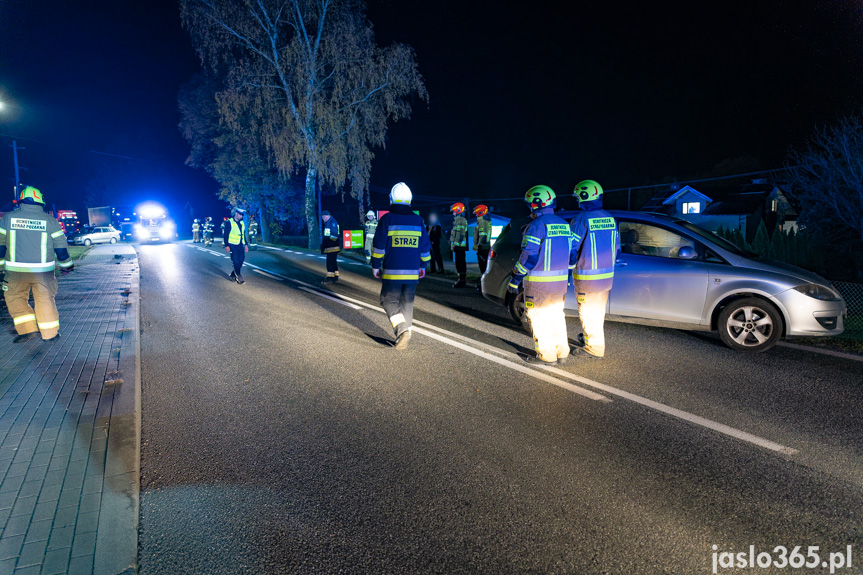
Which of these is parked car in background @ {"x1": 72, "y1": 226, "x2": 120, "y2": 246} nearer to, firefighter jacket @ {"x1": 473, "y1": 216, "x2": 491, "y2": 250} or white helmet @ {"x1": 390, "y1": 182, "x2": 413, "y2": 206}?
firefighter jacket @ {"x1": 473, "y1": 216, "x2": 491, "y2": 250}

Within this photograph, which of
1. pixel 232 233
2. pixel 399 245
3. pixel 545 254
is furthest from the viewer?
pixel 232 233

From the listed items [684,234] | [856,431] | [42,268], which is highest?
[684,234]

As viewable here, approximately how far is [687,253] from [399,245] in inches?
147

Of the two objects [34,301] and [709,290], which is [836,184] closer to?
[709,290]

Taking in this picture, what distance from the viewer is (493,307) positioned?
377 inches

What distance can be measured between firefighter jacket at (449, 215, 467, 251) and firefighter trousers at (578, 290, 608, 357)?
A: 22.4 ft

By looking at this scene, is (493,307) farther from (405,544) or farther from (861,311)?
(405,544)

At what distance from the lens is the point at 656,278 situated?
6766mm

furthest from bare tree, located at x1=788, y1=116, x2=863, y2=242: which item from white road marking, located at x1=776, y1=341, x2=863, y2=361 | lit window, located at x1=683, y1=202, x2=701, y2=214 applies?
lit window, located at x1=683, y1=202, x2=701, y2=214

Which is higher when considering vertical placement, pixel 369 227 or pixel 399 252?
pixel 369 227

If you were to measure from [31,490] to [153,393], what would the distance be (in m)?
1.89

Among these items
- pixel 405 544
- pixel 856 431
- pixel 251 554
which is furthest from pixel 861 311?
pixel 251 554

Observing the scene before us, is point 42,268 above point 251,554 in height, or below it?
above

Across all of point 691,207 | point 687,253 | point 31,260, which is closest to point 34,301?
point 31,260
